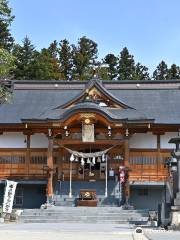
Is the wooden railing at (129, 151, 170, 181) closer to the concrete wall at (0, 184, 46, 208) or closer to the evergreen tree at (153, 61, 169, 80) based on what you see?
the concrete wall at (0, 184, 46, 208)

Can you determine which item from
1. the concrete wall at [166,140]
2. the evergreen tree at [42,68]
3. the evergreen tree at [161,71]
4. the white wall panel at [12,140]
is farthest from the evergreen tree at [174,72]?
the white wall panel at [12,140]

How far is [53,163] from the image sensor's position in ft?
99.5

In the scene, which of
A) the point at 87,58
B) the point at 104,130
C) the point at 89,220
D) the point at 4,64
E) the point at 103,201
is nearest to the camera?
the point at 4,64

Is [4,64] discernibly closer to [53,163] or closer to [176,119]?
[53,163]

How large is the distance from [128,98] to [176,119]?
16.4 ft

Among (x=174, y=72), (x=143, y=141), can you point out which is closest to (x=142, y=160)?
(x=143, y=141)

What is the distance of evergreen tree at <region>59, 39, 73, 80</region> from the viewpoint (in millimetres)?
64012

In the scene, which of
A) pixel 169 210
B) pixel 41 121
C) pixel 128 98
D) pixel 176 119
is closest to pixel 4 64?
pixel 169 210

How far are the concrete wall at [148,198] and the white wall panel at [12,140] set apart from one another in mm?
7158

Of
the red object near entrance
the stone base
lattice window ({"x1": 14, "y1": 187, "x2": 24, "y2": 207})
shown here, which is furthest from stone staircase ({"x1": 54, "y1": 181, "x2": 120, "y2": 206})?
the stone base

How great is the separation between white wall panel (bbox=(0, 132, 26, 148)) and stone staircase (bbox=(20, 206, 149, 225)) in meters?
6.02

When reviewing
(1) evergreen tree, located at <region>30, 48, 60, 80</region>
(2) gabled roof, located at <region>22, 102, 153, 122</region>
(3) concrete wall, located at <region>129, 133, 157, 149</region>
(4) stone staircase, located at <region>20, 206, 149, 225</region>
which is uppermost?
(1) evergreen tree, located at <region>30, 48, 60, 80</region>

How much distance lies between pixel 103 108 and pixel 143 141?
3.41m

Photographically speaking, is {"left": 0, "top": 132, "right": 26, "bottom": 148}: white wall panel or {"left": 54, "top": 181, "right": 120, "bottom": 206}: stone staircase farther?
{"left": 0, "top": 132, "right": 26, "bottom": 148}: white wall panel
